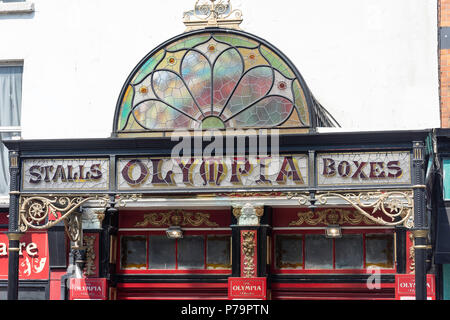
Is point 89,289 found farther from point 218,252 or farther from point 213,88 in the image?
point 213,88

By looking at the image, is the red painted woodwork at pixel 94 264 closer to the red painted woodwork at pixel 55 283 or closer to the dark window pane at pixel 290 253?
the red painted woodwork at pixel 55 283

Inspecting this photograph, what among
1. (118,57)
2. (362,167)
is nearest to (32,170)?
(118,57)

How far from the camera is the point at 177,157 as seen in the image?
1385 cm

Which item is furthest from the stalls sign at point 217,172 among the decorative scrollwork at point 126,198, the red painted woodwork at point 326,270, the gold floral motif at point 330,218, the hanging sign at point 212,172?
the red painted woodwork at point 326,270

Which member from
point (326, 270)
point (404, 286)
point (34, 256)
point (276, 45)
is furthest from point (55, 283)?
point (404, 286)

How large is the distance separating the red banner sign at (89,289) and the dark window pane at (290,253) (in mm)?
3357

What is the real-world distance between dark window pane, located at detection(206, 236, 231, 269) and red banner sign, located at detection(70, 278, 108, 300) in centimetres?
206

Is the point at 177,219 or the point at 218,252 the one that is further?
the point at 177,219

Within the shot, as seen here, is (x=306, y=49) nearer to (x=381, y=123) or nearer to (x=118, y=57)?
(x=381, y=123)

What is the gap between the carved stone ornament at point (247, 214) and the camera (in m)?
15.4

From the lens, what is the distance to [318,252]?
52.5 feet

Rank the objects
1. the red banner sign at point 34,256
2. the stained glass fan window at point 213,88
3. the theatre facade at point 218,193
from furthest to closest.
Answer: the red banner sign at point 34,256 < the stained glass fan window at point 213,88 < the theatre facade at point 218,193

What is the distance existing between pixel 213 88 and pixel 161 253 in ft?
12.2

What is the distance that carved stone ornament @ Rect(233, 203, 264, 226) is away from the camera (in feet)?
50.4
